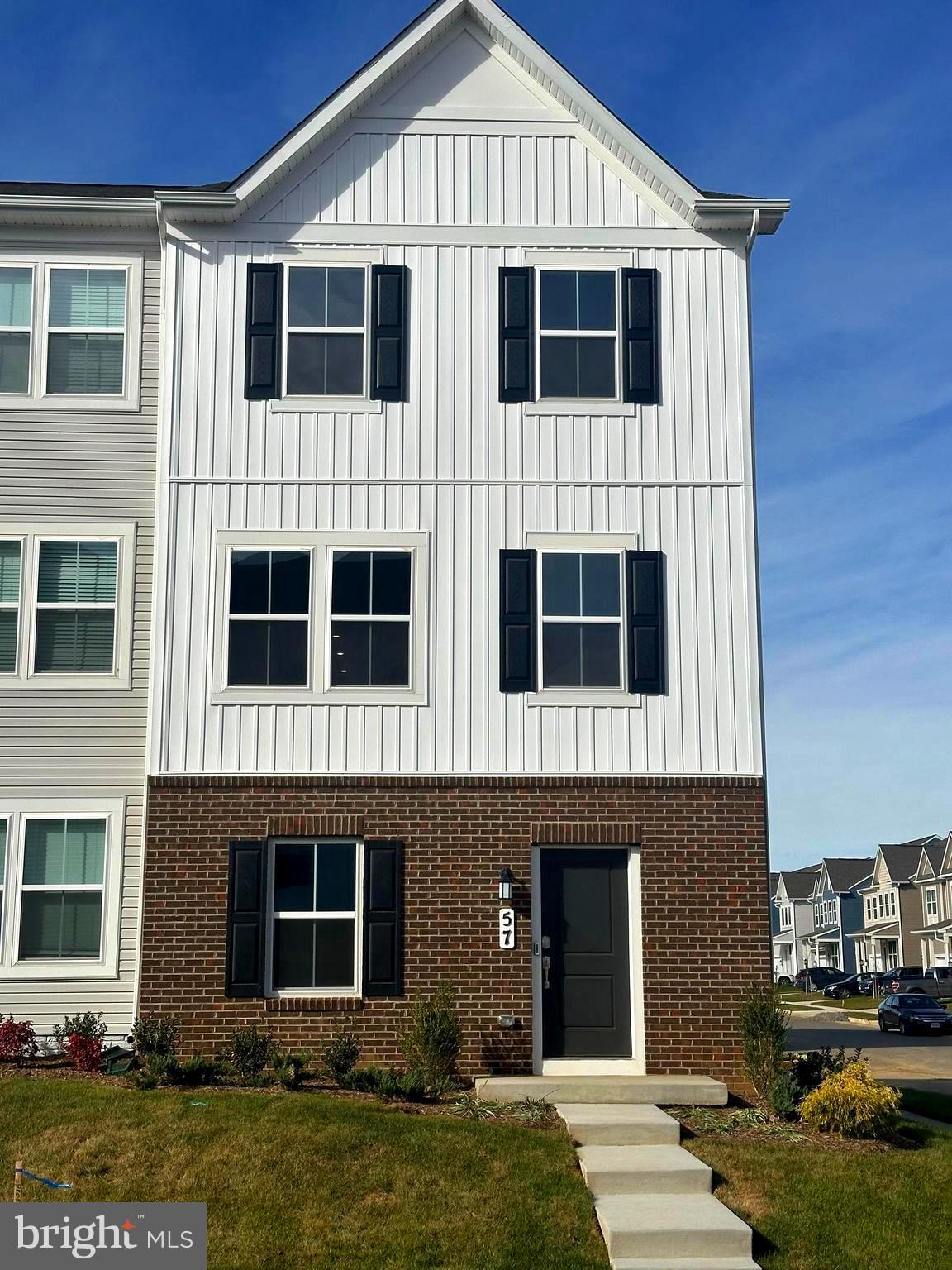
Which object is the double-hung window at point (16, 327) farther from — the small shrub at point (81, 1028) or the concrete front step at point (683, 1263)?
A: the concrete front step at point (683, 1263)

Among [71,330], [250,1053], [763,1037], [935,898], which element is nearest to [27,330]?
[71,330]

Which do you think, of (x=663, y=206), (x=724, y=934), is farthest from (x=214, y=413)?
(x=724, y=934)

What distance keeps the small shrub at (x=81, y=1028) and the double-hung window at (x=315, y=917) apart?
1.87 meters

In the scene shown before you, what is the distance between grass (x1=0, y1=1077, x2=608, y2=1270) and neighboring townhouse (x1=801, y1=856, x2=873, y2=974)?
89522 mm

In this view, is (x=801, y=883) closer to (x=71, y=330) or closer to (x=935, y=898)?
(x=935, y=898)

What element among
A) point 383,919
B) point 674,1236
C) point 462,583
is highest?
point 462,583

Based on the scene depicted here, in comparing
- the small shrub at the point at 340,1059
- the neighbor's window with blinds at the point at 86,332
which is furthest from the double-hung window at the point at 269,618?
the small shrub at the point at 340,1059

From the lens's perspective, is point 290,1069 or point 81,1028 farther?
point 81,1028

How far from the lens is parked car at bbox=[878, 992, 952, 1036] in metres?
39.7

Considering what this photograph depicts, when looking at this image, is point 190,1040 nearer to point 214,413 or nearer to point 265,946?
point 265,946

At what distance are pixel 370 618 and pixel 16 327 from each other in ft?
18.0

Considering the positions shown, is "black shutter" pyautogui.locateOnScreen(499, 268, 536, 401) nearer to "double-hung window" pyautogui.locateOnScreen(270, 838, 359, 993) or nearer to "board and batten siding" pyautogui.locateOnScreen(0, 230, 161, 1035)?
"board and batten siding" pyautogui.locateOnScreen(0, 230, 161, 1035)

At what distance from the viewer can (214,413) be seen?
48.8ft

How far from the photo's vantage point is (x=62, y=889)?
14.7m
